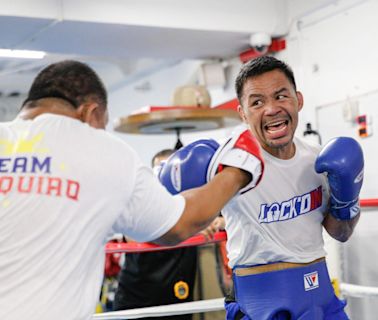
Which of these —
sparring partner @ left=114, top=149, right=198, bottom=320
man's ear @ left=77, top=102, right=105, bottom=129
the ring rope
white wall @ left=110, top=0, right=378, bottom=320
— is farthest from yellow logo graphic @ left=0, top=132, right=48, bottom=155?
white wall @ left=110, top=0, right=378, bottom=320

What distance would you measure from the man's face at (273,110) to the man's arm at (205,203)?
576 mm

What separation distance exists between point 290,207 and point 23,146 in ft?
3.34

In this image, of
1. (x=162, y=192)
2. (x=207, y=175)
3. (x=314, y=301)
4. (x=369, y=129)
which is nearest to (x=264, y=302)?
(x=314, y=301)

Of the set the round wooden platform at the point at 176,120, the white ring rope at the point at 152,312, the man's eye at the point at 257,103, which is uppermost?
the round wooden platform at the point at 176,120

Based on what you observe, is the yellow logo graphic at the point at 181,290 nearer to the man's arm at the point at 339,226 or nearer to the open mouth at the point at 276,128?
the man's arm at the point at 339,226

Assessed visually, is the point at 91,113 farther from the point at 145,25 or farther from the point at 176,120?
the point at 145,25

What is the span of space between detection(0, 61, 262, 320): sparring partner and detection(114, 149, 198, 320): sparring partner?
5.80 ft

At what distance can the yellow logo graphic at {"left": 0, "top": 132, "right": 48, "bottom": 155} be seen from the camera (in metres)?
1.26

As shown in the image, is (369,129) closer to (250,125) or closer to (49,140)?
(250,125)

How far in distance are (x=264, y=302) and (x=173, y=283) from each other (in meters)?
1.14

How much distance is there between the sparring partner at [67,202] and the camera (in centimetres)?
120

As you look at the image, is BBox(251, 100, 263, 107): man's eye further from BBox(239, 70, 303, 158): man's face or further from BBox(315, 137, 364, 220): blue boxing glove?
BBox(315, 137, 364, 220): blue boxing glove

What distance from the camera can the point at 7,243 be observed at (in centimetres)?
121

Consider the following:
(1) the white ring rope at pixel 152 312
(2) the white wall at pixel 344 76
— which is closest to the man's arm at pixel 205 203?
(1) the white ring rope at pixel 152 312
